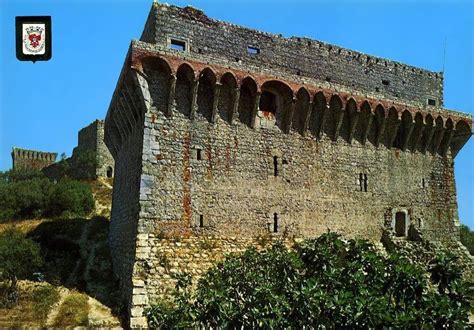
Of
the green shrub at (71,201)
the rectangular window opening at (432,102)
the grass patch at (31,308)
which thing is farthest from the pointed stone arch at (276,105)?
the green shrub at (71,201)

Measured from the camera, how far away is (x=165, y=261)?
15.7 metres

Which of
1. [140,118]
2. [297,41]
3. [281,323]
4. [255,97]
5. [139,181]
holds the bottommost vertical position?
[281,323]

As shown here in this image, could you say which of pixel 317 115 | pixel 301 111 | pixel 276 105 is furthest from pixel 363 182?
pixel 276 105

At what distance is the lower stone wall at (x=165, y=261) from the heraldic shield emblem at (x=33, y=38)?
9.34 meters

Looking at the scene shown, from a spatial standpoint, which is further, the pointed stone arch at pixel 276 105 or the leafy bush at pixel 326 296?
the pointed stone arch at pixel 276 105

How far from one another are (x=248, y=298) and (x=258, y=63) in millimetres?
10208

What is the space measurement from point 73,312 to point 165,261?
344 cm

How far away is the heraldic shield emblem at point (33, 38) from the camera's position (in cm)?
718

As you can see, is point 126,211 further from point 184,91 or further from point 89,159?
point 89,159

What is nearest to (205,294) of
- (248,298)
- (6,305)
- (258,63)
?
(248,298)

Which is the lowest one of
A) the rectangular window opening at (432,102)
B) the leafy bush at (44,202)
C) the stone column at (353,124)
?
the leafy bush at (44,202)

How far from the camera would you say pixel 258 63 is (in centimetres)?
1962

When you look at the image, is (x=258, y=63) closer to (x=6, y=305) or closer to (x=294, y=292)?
(x=294, y=292)

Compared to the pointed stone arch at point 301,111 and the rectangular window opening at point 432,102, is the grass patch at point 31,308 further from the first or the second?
the rectangular window opening at point 432,102
